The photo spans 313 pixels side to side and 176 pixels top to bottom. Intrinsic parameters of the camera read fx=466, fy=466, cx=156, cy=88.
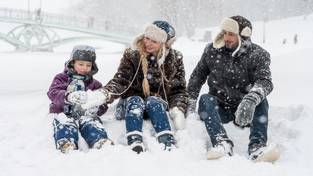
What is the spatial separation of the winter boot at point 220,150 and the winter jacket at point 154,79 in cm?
88

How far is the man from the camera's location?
4293mm

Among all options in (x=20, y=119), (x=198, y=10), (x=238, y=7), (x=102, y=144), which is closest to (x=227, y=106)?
(x=102, y=144)

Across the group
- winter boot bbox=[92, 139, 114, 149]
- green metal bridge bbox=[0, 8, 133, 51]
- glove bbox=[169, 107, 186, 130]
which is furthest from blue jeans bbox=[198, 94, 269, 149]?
green metal bridge bbox=[0, 8, 133, 51]

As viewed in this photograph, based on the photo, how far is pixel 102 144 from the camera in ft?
13.2

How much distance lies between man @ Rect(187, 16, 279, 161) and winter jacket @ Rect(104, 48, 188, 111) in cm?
23

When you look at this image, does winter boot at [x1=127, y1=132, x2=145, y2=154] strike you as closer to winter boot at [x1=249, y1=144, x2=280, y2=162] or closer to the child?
the child

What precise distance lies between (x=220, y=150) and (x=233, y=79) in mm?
1232

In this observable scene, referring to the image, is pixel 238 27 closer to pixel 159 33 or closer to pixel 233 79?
pixel 233 79

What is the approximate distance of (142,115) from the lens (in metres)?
4.29

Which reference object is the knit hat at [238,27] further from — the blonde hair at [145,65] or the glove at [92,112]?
the glove at [92,112]

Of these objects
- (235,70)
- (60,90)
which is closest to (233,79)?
(235,70)

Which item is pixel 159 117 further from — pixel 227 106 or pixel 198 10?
pixel 198 10

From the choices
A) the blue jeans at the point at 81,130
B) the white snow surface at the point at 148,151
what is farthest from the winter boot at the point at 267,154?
the blue jeans at the point at 81,130

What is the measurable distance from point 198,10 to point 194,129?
45238 mm
